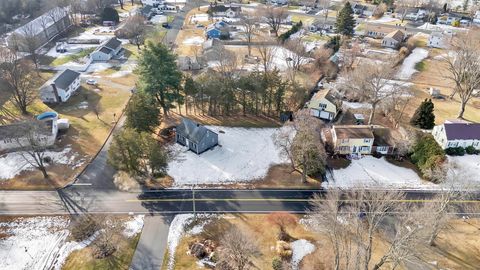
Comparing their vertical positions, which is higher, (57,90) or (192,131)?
(57,90)

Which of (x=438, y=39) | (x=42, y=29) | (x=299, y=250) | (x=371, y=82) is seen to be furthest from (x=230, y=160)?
(x=42, y=29)

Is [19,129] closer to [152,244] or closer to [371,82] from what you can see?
[152,244]

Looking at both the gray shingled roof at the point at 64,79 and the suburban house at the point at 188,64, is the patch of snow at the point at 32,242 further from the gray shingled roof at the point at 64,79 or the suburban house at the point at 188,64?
the suburban house at the point at 188,64

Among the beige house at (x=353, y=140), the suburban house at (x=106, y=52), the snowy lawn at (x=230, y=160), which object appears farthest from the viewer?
the suburban house at (x=106, y=52)

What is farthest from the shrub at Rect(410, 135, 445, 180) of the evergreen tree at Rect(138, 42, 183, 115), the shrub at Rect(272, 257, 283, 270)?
the evergreen tree at Rect(138, 42, 183, 115)

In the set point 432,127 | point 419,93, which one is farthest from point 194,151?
point 419,93

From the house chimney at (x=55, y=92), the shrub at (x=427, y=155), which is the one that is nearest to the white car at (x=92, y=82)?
the house chimney at (x=55, y=92)

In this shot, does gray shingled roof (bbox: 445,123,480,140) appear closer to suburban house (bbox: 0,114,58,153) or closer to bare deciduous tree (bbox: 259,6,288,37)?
suburban house (bbox: 0,114,58,153)
